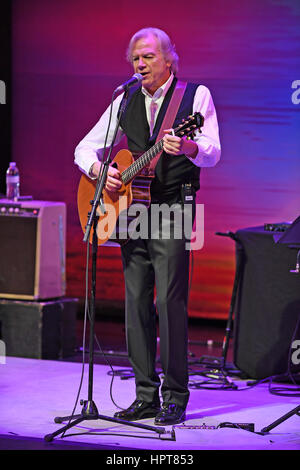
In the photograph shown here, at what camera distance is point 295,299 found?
4801 millimetres

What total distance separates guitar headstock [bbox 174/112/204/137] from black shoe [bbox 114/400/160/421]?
54.0 inches

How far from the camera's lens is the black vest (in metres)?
3.87

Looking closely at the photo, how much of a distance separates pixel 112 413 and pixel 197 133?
1474mm

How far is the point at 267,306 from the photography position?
192 inches

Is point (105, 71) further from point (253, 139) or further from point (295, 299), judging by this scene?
point (295, 299)

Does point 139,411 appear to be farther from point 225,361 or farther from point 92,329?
point 225,361

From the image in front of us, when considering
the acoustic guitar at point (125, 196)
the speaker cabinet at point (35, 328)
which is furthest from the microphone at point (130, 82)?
the speaker cabinet at point (35, 328)

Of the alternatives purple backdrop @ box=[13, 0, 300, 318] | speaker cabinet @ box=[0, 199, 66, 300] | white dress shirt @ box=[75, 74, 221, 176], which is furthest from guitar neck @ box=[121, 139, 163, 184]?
purple backdrop @ box=[13, 0, 300, 318]

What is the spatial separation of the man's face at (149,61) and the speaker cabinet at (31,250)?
1.82 m

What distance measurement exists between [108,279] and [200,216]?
3.52 ft

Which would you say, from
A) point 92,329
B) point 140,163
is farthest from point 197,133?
point 92,329

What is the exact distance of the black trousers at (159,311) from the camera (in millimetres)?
3932

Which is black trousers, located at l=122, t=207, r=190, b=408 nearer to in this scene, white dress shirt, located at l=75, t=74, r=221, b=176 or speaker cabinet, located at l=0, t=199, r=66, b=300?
white dress shirt, located at l=75, t=74, r=221, b=176
